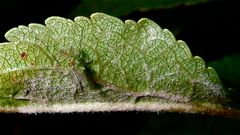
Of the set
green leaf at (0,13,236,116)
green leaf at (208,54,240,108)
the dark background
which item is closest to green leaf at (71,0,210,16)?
the dark background

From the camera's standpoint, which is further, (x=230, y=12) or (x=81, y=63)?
(x=230, y=12)

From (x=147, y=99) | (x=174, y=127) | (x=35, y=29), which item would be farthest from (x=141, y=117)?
(x=35, y=29)

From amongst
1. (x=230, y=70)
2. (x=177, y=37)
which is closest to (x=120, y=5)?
(x=177, y=37)

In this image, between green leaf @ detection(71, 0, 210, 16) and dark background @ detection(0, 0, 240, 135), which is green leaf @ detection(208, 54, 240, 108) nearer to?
dark background @ detection(0, 0, 240, 135)

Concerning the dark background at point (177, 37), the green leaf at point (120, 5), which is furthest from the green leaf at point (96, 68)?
the green leaf at point (120, 5)

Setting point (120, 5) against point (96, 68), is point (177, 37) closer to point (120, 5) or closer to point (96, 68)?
point (120, 5)

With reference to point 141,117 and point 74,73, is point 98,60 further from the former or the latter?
point 141,117

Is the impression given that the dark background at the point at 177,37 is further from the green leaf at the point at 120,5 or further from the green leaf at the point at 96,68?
the green leaf at the point at 96,68
